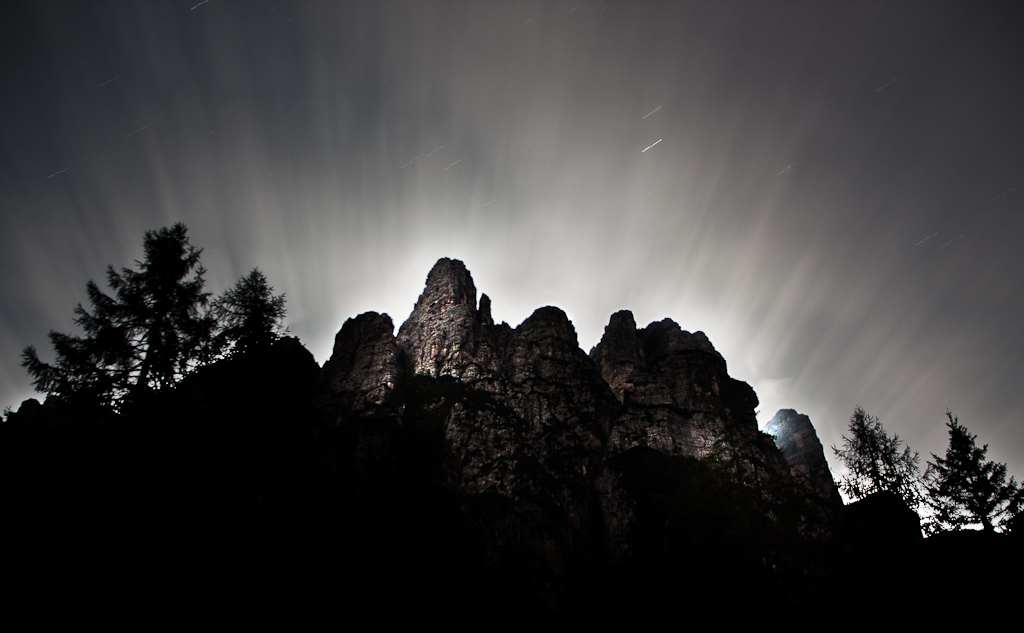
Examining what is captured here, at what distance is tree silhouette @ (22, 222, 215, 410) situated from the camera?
17.8 metres

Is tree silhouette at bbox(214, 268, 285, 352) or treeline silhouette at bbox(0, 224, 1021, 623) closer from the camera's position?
treeline silhouette at bbox(0, 224, 1021, 623)

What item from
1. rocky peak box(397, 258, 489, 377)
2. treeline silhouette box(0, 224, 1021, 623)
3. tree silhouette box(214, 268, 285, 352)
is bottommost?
treeline silhouette box(0, 224, 1021, 623)

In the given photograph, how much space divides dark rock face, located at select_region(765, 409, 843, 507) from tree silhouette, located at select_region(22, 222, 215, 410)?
99543mm

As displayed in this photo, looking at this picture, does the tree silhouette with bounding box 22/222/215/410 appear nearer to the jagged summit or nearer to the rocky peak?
the rocky peak

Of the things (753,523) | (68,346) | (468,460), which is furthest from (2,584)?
(753,523)

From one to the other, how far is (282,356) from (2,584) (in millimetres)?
17687

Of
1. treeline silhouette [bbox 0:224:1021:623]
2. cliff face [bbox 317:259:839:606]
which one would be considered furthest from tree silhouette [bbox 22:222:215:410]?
cliff face [bbox 317:259:839:606]

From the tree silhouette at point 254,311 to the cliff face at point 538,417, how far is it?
31.7ft

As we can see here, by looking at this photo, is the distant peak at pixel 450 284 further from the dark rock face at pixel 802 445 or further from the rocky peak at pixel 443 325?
the dark rock face at pixel 802 445

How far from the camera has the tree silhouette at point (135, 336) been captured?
58.3 ft

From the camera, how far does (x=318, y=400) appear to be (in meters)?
53.4

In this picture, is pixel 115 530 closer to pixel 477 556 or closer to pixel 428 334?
pixel 477 556

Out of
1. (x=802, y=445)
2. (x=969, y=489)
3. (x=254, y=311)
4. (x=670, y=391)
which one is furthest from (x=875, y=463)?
(x=802, y=445)

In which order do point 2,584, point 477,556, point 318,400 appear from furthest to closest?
point 318,400 < point 477,556 < point 2,584
